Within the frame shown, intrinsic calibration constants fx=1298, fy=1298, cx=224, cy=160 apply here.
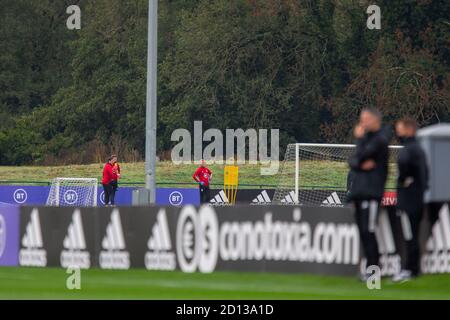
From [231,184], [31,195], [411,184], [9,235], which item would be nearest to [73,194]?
[31,195]

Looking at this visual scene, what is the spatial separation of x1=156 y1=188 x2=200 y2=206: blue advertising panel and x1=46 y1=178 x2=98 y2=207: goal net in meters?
2.41

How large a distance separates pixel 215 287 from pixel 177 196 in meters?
29.1

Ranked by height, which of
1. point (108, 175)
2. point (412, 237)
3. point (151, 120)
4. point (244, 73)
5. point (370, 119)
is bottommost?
point (412, 237)

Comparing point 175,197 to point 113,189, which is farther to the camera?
point 175,197

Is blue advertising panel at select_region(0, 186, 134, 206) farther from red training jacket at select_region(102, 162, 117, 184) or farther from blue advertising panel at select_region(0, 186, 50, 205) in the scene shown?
red training jacket at select_region(102, 162, 117, 184)

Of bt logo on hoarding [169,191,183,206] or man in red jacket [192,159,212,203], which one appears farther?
bt logo on hoarding [169,191,183,206]

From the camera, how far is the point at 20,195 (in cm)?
4625

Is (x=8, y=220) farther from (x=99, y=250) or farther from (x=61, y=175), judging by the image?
(x=61, y=175)

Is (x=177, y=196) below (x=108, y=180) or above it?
below

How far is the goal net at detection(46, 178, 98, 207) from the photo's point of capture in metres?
43.6

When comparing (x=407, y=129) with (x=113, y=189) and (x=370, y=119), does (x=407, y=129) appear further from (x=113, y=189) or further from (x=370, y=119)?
(x=113, y=189)

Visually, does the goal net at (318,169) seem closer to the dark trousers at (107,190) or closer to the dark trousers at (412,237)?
the dark trousers at (107,190)

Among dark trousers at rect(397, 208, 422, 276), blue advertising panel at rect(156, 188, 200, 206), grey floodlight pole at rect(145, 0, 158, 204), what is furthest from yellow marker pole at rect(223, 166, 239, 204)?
dark trousers at rect(397, 208, 422, 276)

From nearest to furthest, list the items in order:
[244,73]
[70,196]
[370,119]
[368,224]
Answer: [370,119] → [368,224] → [70,196] → [244,73]
